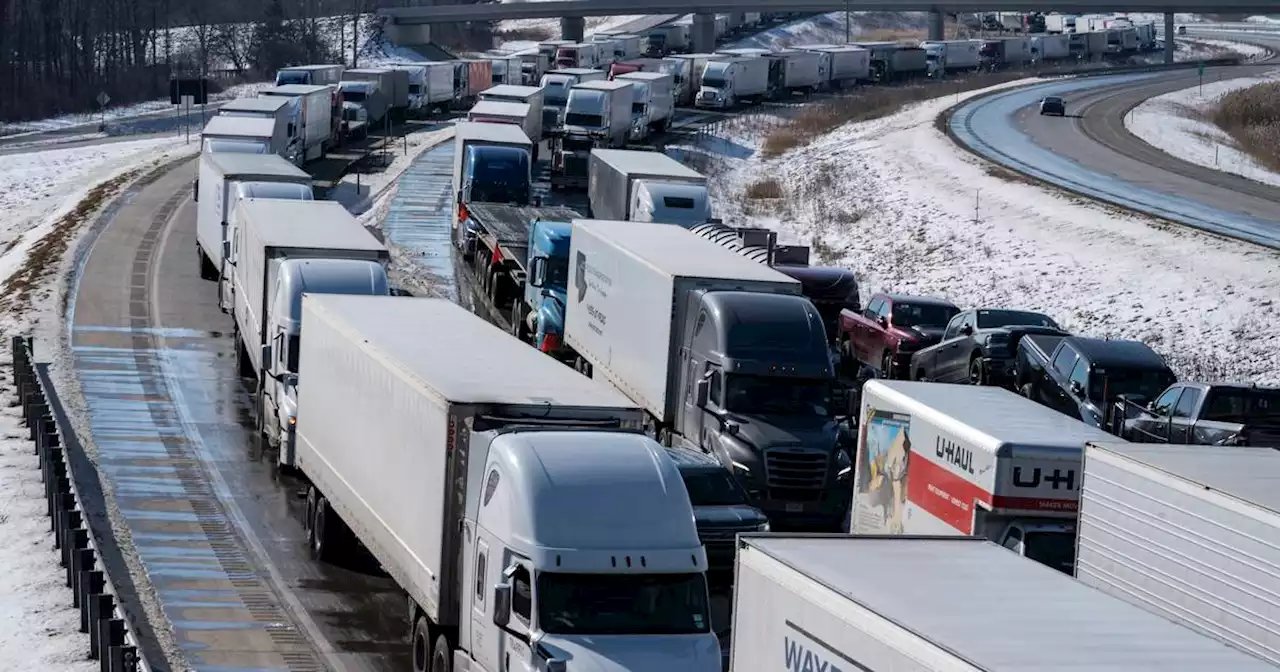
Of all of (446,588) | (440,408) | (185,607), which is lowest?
(185,607)

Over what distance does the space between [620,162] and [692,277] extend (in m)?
21.8

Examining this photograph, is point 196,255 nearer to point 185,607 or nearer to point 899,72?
Answer: point 185,607

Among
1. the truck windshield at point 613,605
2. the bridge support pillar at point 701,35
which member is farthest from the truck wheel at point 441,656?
the bridge support pillar at point 701,35

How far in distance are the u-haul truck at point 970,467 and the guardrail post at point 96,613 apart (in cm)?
831

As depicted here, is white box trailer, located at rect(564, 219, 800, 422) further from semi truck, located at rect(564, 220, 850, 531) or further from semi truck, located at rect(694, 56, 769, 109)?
semi truck, located at rect(694, 56, 769, 109)

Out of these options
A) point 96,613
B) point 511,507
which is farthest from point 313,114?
point 511,507

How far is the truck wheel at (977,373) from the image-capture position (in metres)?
30.5

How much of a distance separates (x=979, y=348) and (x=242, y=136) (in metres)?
27.3

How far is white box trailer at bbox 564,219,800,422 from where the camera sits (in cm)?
2508

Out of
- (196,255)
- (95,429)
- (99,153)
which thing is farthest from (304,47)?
(95,429)

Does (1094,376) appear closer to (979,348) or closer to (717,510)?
(979,348)

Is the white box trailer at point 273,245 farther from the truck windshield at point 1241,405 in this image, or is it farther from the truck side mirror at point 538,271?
the truck windshield at point 1241,405

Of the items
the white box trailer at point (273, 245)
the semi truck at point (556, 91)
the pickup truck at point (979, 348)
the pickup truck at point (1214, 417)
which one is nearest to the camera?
the pickup truck at point (1214, 417)

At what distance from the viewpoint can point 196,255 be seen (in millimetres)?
45594
